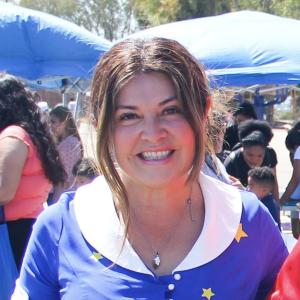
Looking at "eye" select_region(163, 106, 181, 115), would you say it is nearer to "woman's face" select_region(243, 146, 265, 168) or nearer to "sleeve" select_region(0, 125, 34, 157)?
"sleeve" select_region(0, 125, 34, 157)

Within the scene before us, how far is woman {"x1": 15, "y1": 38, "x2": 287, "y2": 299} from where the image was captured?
5.15ft

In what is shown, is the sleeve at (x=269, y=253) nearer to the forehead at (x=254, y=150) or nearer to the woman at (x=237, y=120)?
Answer: the forehead at (x=254, y=150)

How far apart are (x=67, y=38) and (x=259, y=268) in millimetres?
4234

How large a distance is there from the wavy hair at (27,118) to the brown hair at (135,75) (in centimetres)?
176

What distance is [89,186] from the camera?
1.76 metres

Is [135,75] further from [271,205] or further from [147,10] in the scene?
[147,10]

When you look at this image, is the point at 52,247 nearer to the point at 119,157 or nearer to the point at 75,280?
the point at 75,280

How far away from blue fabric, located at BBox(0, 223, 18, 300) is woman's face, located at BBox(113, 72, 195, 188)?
6.23 feet

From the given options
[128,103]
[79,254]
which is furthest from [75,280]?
[128,103]

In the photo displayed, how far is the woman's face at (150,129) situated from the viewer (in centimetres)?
156

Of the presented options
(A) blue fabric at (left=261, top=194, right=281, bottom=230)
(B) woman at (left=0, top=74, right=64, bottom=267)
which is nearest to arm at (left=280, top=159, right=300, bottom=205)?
(A) blue fabric at (left=261, top=194, right=281, bottom=230)

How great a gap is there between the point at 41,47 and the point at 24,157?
240 cm

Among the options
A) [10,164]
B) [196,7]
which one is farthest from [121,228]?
[196,7]

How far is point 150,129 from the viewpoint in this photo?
155 centimetres
